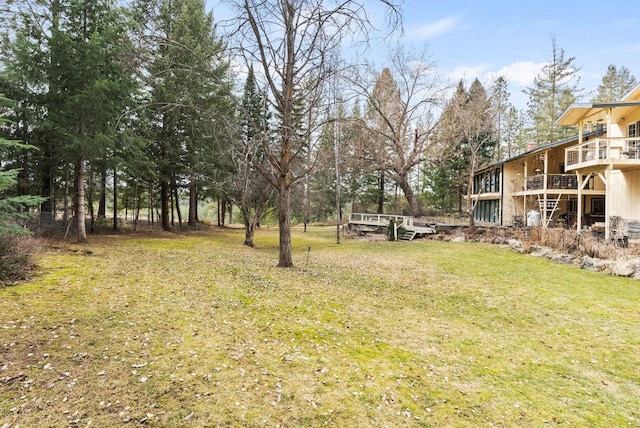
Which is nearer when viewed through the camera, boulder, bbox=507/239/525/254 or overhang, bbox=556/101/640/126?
boulder, bbox=507/239/525/254

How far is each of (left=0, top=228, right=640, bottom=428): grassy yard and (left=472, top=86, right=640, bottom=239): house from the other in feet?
26.9

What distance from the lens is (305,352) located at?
13.9 ft

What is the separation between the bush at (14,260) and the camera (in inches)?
240

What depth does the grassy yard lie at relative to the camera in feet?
9.84

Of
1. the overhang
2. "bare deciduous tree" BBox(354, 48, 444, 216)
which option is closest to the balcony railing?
the overhang

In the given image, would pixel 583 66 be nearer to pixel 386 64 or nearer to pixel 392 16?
pixel 386 64

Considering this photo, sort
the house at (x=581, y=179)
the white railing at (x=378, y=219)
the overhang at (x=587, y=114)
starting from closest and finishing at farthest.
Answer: the house at (x=581, y=179)
the overhang at (x=587, y=114)
the white railing at (x=378, y=219)

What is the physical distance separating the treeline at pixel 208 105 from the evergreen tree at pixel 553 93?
167mm

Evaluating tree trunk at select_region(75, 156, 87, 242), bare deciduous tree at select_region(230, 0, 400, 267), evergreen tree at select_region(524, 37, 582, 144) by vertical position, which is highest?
evergreen tree at select_region(524, 37, 582, 144)

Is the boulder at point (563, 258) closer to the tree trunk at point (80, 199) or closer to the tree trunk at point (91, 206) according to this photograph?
the tree trunk at point (80, 199)

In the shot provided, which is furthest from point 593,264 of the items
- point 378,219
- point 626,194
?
point 378,219

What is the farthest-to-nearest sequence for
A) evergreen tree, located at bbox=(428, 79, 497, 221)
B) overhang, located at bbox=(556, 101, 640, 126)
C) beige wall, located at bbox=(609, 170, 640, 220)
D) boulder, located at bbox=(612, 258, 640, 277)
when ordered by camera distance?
evergreen tree, located at bbox=(428, 79, 497, 221), overhang, located at bbox=(556, 101, 640, 126), beige wall, located at bbox=(609, 170, 640, 220), boulder, located at bbox=(612, 258, 640, 277)

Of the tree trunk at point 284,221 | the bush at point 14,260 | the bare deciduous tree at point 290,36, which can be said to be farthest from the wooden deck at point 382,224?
the bush at point 14,260

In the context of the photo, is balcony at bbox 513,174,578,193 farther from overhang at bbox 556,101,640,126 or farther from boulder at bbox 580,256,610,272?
boulder at bbox 580,256,610,272
